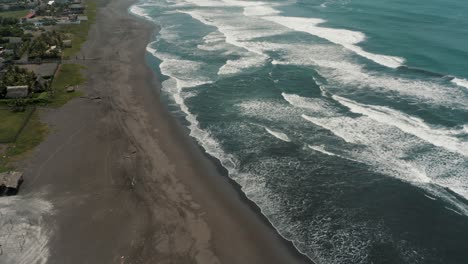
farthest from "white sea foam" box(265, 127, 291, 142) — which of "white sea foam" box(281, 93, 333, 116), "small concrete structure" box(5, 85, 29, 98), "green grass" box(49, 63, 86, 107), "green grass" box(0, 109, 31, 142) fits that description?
"small concrete structure" box(5, 85, 29, 98)

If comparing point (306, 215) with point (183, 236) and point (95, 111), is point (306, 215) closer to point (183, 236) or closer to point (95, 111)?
point (183, 236)

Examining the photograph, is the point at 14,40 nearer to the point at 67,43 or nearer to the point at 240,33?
the point at 67,43

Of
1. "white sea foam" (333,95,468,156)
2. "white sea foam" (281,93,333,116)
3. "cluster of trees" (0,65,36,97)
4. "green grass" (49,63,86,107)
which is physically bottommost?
"green grass" (49,63,86,107)

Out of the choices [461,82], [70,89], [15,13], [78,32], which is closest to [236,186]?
[70,89]

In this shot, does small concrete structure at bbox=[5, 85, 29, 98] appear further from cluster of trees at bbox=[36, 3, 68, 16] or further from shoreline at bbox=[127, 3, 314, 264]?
cluster of trees at bbox=[36, 3, 68, 16]

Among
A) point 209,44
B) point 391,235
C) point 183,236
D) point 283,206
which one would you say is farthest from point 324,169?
point 209,44

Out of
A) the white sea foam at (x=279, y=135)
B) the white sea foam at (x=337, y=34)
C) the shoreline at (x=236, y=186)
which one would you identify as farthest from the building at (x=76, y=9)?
the white sea foam at (x=279, y=135)
